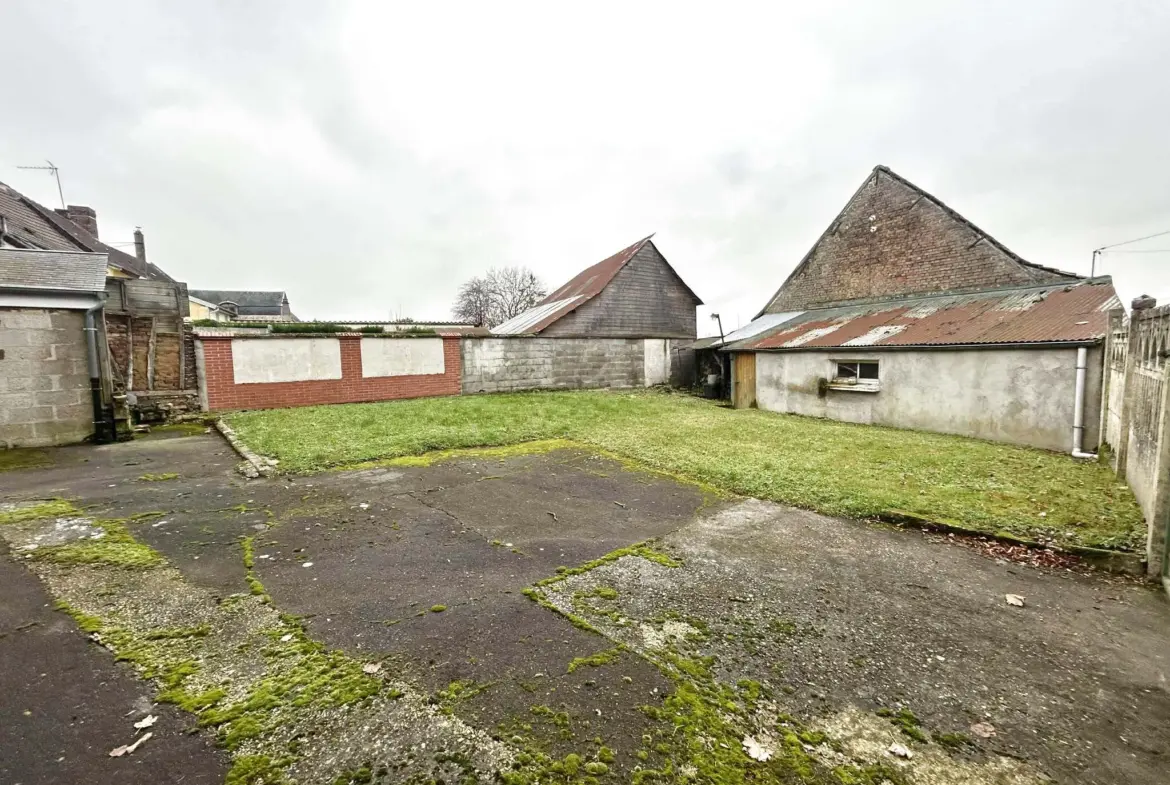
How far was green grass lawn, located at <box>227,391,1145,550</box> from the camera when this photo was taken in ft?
15.5

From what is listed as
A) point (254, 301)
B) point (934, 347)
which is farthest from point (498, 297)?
point (934, 347)

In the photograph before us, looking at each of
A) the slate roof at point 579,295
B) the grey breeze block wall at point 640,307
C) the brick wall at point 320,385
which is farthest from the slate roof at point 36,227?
the grey breeze block wall at point 640,307

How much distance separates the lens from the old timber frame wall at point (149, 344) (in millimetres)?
9992

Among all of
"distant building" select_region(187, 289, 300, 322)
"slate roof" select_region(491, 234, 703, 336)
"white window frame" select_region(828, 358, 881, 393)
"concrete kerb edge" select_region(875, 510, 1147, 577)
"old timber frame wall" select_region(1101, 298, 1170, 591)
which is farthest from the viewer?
"distant building" select_region(187, 289, 300, 322)

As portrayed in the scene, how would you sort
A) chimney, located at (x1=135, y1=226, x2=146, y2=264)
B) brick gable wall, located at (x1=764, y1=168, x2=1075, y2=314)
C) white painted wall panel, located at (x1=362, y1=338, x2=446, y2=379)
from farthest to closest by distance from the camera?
chimney, located at (x1=135, y1=226, x2=146, y2=264) → white painted wall panel, located at (x1=362, y1=338, x2=446, y2=379) → brick gable wall, located at (x1=764, y1=168, x2=1075, y2=314)

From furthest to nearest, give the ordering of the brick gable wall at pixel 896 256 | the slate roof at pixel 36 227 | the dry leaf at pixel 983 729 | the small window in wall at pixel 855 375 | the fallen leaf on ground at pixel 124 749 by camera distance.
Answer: the slate roof at pixel 36 227 < the brick gable wall at pixel 896 256 < the small window in wall at pixel 855 375 < the dry leaf at pixel 983 729 < the fallen leaf on ground at pixel 124 749

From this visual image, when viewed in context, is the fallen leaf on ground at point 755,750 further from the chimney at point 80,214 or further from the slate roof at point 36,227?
the chimney at point 80,214

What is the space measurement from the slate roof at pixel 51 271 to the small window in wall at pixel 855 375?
14.7 meters

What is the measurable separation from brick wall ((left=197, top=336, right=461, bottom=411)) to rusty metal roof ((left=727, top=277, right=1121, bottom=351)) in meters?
8.94

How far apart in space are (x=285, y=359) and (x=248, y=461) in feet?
21.4

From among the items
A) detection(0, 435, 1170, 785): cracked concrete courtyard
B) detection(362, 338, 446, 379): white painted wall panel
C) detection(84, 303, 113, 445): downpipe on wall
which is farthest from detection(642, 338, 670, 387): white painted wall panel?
detection(84, 303, 113, 445): downpipe on wall

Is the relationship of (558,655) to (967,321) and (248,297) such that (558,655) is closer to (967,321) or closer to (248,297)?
(967,321)

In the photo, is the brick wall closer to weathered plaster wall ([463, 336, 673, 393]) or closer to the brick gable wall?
weathered plaster wall ([463, 336, 673, 393])

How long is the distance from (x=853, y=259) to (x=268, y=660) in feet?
58.6
